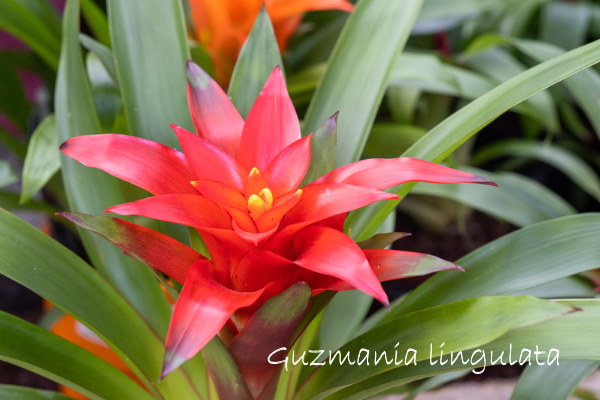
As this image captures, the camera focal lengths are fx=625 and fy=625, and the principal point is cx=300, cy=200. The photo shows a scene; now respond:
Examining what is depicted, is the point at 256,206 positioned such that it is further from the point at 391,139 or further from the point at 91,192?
the point at 391,139

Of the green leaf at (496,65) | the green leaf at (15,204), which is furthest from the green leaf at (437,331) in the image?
the green leaf at (496,65)

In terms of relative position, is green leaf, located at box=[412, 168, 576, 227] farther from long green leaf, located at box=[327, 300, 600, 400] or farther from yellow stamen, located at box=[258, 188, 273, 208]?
yellow stamen, located at box=[258, 188, 273, 208]

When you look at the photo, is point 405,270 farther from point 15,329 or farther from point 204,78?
point 15,329

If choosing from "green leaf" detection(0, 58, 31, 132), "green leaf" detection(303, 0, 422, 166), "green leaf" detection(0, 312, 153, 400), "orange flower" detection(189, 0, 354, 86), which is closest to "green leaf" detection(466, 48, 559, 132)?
"orange flower" detection(189, 0, 354, 86)

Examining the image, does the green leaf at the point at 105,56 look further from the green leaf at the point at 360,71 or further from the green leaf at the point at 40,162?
the green leaf at the point at 360,71

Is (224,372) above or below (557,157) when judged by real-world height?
below

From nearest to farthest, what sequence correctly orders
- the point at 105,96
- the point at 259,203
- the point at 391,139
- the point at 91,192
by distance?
the point at 259,203 < the point at 91,192 < the point at 105,96 < the point at 391,139

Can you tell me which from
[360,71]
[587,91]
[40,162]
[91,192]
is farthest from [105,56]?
[587,91]
